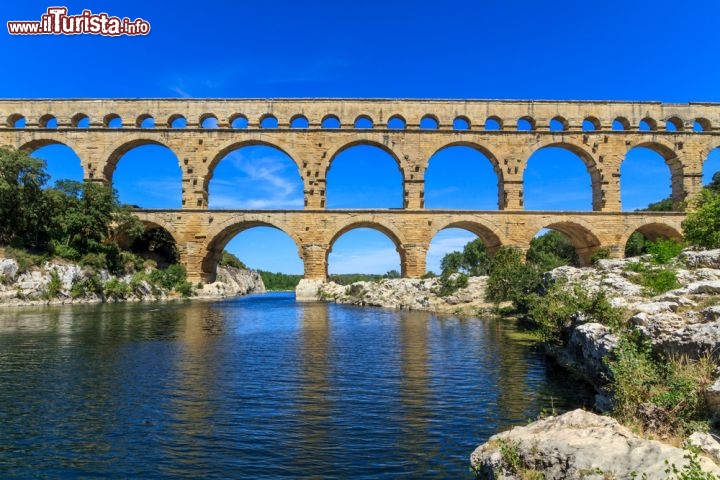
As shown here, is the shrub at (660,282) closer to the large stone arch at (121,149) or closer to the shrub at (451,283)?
the shrub at (451,283)

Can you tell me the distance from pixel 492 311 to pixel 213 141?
25.0 meters

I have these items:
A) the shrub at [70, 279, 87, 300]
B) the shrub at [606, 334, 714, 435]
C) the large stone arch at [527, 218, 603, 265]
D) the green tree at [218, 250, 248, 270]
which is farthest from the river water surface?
the green tree at [218, 250, 248, 270]

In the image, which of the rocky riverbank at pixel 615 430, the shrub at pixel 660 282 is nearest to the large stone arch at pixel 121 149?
the shrub at pixel 660 282

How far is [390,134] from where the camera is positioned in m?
36.6

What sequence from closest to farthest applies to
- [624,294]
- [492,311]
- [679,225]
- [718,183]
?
[624,294] → [492,311] → [679,225] → [718,183]

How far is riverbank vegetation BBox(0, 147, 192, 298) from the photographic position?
100ft

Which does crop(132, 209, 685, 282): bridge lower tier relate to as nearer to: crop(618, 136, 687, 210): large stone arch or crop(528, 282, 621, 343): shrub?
crop(618, 136, 687, 210): large stone arch

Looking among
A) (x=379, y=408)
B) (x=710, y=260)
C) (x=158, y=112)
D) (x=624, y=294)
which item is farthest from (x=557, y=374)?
(x=158, y=112)

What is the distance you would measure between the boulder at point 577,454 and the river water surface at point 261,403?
2.66 ft

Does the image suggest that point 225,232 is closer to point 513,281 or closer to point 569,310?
point 513,281

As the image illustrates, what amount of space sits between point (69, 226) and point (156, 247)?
9930 mm

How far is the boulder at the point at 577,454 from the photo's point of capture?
383 centimetres

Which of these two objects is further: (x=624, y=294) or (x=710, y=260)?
(x=710, y=260)

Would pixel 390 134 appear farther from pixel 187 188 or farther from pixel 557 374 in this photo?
pixel 557 374
